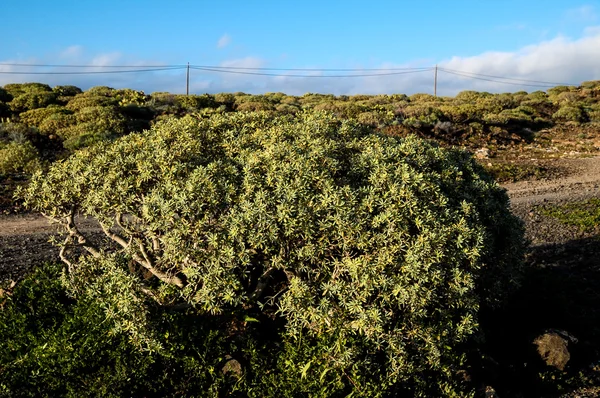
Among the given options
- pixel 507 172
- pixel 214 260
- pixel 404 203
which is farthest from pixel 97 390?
pixel 507 172

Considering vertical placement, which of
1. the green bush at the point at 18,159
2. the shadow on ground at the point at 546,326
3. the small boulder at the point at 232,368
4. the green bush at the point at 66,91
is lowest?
the shadow on ground at the point at 546,326

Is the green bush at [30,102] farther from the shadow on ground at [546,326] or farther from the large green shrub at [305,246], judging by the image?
the shadow on ground at [546,326]

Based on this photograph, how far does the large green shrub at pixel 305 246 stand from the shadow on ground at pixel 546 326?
→ 2.72 feet

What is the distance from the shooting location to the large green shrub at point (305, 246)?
5.03m

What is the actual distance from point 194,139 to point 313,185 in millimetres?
1590

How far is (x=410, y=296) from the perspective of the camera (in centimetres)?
504

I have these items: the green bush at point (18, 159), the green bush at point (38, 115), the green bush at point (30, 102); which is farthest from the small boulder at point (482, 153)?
the green bush at point (30, 102)

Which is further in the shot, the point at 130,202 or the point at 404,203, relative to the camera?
the point at 130,202

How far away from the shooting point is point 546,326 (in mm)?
7359

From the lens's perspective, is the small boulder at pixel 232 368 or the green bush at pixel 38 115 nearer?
the small boulder at pixel 232 368

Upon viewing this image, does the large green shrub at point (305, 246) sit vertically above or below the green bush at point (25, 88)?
below

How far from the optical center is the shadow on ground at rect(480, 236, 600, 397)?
6.27 meters

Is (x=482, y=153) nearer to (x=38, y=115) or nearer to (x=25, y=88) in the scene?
(x=38, y=115)

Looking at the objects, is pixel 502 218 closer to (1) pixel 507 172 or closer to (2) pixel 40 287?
(2) pixel 40 287
